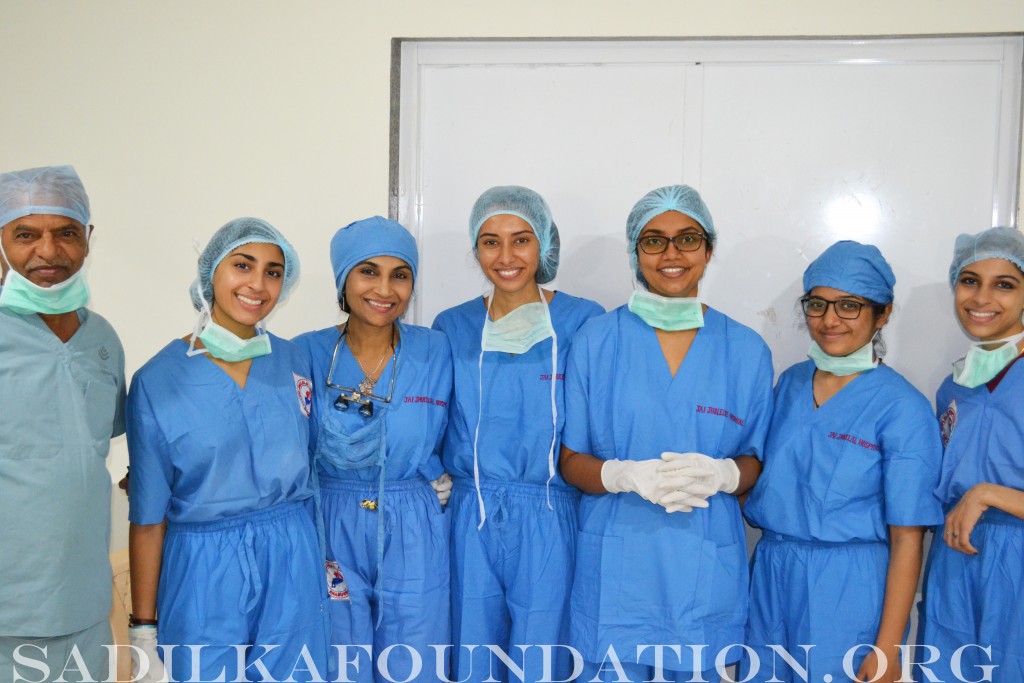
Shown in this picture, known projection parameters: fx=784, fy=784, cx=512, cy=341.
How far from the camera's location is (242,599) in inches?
68.9

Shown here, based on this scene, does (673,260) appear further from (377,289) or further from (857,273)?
(377,289)

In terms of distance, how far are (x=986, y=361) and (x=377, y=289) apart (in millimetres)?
1562

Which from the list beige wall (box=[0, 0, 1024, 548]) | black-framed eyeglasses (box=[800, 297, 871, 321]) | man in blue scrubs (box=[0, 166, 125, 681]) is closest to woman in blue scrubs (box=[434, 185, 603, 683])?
black-framed eyeglasses (box=[800, 297, 871, 321])

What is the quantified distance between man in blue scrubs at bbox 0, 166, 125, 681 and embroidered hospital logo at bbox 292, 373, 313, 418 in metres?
0.42

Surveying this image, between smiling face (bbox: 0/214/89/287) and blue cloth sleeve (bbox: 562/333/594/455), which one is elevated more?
smiling face (bbox: 0/214/89/287)

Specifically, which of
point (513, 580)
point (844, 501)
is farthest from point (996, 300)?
point (513, 580)

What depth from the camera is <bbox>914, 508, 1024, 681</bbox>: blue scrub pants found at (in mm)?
1852

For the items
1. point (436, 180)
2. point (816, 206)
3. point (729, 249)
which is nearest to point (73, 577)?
point (436, 180)

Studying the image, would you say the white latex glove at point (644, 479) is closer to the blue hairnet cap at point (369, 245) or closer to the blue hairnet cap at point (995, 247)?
the blue hairnet cap at point (369, 245)

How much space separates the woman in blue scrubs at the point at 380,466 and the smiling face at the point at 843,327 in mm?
1019

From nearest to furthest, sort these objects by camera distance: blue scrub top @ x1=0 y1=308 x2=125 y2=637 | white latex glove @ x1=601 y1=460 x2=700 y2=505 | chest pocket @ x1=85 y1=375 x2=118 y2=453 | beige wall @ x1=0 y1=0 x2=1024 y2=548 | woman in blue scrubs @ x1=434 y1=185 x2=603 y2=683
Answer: blue scrub top @ x1=0 y1=308 x2=125 y2=637 → chest pocket @ x1=85 y1=375 x2=118 y2=453 → white latex glove @ x1=601 y1=460 x2=700 y2=505 → woman in blue scrubs @ x1=434 y1=185 x2=603 y2=683 → beige wall @ x1=0 y1=0 x2=1024 y2=548

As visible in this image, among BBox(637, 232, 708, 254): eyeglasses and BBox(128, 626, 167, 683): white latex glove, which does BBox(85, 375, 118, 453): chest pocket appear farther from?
BBox(637, 232, 708, 254): eyeglasses

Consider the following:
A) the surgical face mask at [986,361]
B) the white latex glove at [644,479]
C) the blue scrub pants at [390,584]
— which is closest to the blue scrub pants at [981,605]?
the surgical face mask at [986,361]

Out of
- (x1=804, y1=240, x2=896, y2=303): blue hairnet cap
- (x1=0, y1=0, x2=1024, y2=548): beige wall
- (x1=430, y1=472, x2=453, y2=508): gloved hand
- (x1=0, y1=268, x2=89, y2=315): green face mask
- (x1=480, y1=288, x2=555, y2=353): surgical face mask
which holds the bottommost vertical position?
(x1=430, y1=472, x2=453, y2=508): gloved hand
